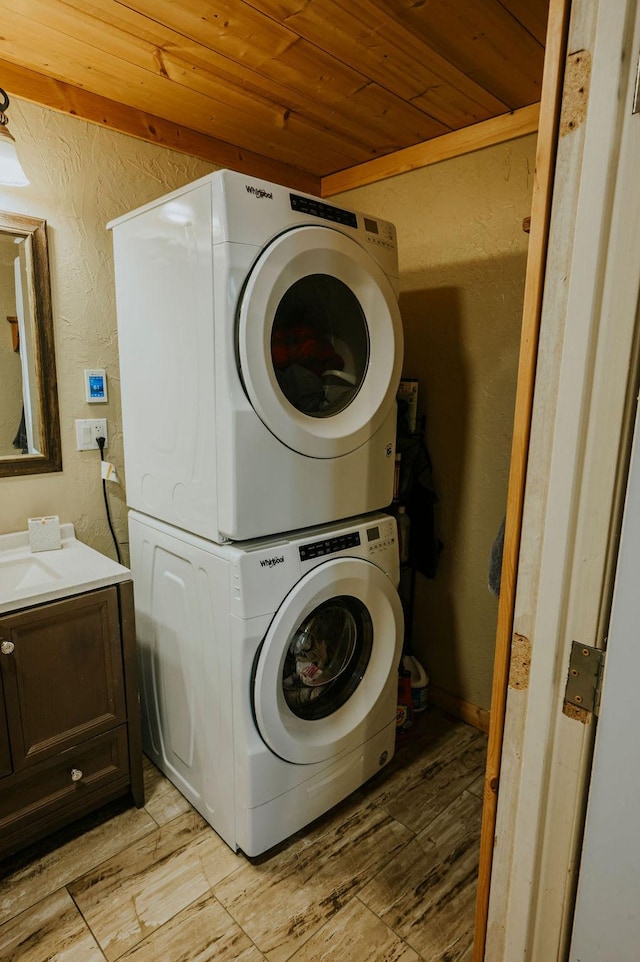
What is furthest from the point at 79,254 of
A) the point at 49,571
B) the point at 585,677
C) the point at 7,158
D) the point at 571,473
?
the point at 585,677

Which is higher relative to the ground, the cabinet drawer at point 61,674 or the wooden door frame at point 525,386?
the wooden door frame at point 525,386

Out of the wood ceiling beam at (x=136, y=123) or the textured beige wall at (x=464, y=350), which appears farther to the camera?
the textured beige wall at (x=464, y=350)

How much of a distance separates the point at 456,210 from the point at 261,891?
2302 millimetres

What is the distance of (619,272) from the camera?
603 mm

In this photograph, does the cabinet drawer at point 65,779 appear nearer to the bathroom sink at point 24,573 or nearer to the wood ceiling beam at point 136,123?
the bathroom sink at point 24,573

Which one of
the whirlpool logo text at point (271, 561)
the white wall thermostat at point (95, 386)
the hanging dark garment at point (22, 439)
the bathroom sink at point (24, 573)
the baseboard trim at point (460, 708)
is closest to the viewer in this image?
the whirlpool logo text at point (271, 561)

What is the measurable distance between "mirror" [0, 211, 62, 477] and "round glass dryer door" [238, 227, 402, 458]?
83 centimetres

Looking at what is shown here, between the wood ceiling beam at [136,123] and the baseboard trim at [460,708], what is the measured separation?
7.60 ft

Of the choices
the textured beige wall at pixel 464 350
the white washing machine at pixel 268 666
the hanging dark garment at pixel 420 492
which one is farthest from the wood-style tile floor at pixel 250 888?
the hanging dark garment at pixel 420 492

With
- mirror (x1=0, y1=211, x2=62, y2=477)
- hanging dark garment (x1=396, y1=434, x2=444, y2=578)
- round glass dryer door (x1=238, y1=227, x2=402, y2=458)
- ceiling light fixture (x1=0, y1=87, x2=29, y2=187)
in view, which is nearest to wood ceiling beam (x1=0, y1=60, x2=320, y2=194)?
ceiling light fixture (x1=0, y1=87, x2=29, y2=187)

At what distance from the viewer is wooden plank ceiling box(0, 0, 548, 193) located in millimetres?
1310

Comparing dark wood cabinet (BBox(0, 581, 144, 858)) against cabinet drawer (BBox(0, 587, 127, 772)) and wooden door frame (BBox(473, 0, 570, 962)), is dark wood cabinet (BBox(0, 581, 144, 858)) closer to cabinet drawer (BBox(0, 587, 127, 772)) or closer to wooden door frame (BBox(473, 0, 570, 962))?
cabinet drawer (BBox(0, 587, 127, 772))

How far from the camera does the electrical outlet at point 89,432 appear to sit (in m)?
1.84

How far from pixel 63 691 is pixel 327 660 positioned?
0.77m
